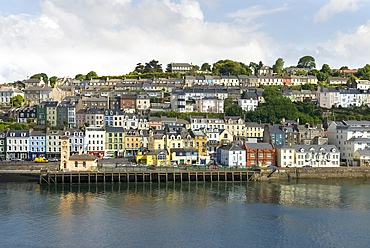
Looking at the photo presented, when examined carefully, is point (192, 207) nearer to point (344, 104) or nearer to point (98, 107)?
point (98, 107)

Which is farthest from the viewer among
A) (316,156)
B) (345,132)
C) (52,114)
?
(52,114)

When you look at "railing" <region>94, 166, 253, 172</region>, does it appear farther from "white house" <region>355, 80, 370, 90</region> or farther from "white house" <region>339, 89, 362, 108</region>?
A: "white house" <region>355, 80, 370, 90</region>

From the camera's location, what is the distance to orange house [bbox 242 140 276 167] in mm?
66312

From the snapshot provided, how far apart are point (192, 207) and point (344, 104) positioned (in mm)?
78917

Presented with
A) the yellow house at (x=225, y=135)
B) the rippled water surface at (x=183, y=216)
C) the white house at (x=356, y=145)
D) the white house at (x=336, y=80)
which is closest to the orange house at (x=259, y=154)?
the rippled water surface at (x=183, y=216)

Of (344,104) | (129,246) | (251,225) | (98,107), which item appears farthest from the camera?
(344,104)

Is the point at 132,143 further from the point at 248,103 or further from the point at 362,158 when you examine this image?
the point at 362,158

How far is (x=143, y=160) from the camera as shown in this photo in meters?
→ 67.2

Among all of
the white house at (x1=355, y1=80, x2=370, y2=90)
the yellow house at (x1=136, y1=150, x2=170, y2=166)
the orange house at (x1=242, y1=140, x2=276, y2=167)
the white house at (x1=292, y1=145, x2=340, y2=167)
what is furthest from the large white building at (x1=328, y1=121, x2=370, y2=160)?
the white house at (x1=355, y1=80, x2=370, y2=90)

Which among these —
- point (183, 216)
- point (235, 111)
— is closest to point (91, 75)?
point (235, 111)

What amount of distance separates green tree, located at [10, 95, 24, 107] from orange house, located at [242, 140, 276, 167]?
2455 inches

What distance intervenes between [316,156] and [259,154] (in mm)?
9582

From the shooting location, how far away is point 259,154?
66625 mm

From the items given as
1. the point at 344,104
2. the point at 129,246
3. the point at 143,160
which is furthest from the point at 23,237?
the point at 344,104
